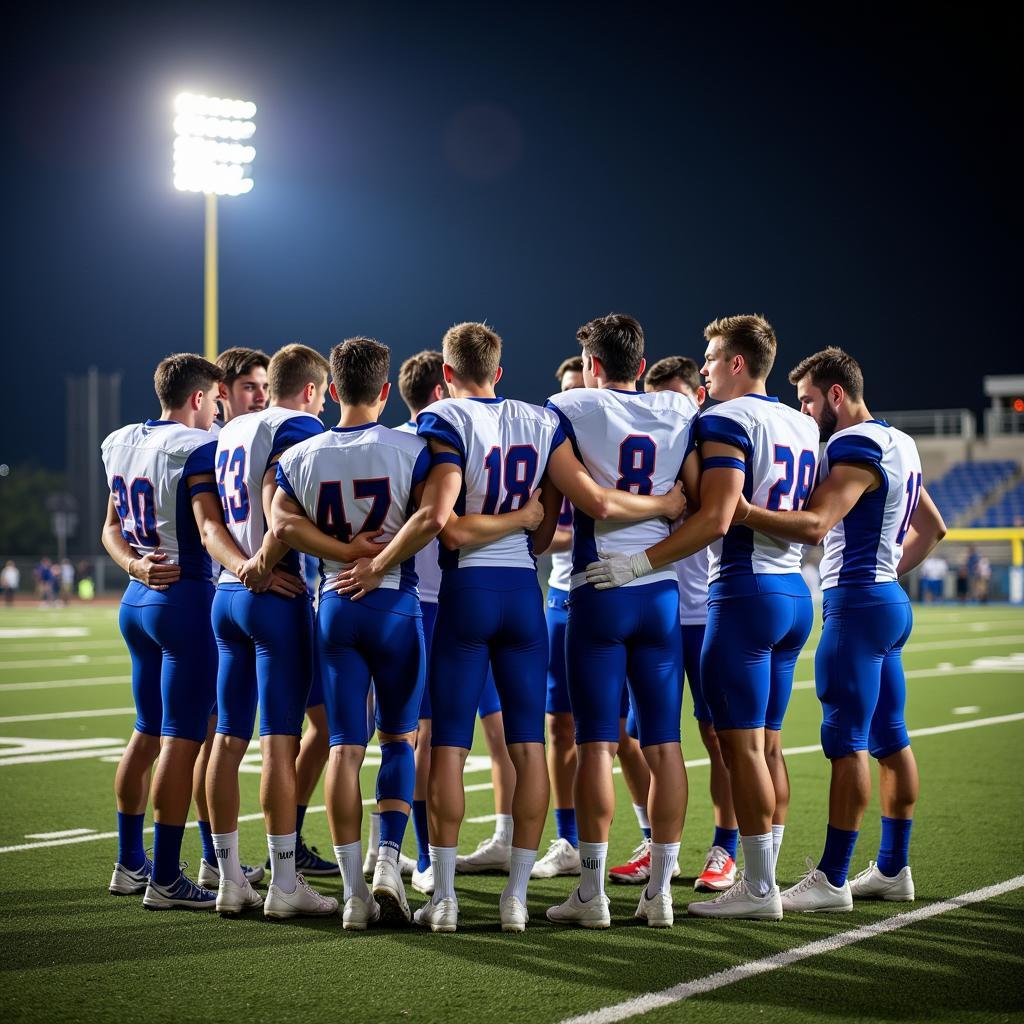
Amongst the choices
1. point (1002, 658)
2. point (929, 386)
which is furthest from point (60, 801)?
point (929, 386)

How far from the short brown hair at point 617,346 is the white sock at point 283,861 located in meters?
2.20

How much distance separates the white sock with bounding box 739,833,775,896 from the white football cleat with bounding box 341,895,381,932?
1.44 meters

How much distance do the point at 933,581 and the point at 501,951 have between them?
37.6 metres

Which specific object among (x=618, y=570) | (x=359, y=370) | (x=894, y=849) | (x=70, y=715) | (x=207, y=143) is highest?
(x=207, y=143)

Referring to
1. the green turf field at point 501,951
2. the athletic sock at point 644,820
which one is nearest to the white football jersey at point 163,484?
the green turf field at point 501,951

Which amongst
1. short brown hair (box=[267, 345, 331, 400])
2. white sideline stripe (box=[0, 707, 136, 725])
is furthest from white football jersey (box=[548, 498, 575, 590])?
white sideline stripe (box=[0, 707, 136, 725])

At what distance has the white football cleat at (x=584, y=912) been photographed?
17.1 feet

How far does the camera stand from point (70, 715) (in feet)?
40.5

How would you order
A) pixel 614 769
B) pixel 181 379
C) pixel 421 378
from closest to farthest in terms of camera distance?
pixel 181 379, pixel 421 378, pixel 614 769

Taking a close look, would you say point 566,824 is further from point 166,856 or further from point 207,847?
point 166,856

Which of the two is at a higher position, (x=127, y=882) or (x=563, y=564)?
(x=563, y=564)

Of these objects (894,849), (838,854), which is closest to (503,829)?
(838,854)

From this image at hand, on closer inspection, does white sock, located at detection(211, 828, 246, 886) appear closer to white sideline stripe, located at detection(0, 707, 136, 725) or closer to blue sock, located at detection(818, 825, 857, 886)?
blue sock, located at detection(818, 825, 857, 886)

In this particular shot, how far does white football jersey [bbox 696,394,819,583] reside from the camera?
5.38 m
